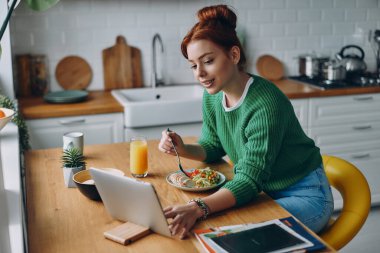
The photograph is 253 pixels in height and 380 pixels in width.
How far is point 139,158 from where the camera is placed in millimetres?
2008

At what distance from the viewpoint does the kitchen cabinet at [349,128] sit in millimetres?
3754

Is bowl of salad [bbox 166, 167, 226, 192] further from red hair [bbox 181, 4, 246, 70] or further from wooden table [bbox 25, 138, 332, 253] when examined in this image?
red hair [bbox 181, 4, 246, 70]

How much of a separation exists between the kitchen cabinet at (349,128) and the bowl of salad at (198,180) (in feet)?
6.48

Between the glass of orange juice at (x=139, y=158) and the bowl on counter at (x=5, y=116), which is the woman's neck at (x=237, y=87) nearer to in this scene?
the glass of orange juice at (x=139, y=158)

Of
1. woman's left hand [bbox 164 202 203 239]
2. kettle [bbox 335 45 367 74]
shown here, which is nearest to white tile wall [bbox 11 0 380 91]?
kettle [bbox 335 45 367 74]

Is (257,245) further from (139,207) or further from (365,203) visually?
(365,203)

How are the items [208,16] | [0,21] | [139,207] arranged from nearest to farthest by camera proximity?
[139,207], [208,16], [0,21]

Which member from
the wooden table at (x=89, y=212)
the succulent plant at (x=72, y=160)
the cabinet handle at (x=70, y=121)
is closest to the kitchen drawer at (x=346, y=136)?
the cabinet handle at (x=70, y=121)

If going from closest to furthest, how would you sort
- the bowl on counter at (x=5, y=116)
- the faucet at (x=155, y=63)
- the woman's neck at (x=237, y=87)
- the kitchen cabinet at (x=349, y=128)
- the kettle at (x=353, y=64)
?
1. the bowl on counter at (x=5, y=116)
2. the woman's neck at (x=237, y=87)
3. the kitchen cabinet at (x=349, y=128)
4. the faucet at (x=155, y=63)
5. the kettle at (x=353, y=64)

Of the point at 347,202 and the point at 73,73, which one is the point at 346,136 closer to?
the point at 347,202

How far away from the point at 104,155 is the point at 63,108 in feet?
3.45

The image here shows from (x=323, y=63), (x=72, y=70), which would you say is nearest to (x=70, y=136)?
(x=72, y=70)

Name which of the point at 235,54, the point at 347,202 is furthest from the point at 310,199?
the point at 235,54

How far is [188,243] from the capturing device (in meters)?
1.49
